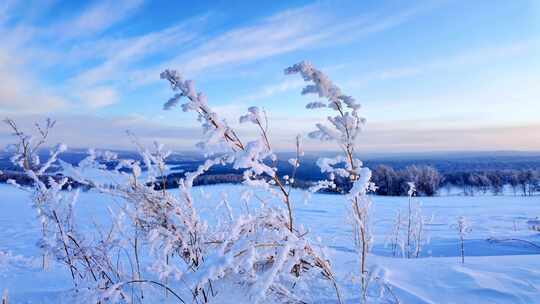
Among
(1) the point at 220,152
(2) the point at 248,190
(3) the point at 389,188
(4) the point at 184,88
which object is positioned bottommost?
(3) the point at 389,188

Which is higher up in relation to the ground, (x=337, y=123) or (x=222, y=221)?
(x=337, y=123)

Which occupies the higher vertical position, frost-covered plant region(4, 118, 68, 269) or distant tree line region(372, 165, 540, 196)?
frost-covered plant region(4, 118, 68, 269)

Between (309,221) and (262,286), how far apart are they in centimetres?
1359

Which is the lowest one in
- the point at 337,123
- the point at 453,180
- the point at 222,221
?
the point at 453,180

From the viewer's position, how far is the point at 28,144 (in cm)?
270

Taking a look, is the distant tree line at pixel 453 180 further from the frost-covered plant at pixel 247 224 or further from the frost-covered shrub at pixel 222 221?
the frost-covered plant at pixel 247 224

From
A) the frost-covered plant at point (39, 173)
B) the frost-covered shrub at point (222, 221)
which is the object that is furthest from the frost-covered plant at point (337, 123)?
the frost-covered plant at point (39, 173)

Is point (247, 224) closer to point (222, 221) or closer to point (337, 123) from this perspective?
point (337, 123)

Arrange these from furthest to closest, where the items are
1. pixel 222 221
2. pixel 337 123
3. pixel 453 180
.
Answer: pixel 453 180 → pixel 222 221 → pixel 337 123

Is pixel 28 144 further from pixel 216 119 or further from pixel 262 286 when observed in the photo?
pixel 262 286

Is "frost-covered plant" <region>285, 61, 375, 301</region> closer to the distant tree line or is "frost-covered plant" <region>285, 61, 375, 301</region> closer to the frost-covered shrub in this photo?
the frost-covered shrub

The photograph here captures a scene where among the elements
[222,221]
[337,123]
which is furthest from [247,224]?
[222,221]

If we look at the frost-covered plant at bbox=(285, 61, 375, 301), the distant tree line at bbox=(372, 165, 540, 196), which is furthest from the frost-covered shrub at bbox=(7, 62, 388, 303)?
the distant tree line at bbox=(372, 165, 540, 196)

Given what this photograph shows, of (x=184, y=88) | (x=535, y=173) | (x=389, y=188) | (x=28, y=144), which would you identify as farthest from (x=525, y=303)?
(x=535, y=173)
